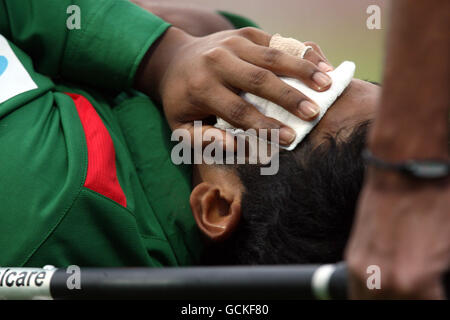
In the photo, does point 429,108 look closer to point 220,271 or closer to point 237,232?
point 220,271

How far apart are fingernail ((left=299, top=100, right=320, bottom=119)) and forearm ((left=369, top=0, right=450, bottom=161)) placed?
1.19 feet

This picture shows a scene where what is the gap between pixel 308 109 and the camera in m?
0.91

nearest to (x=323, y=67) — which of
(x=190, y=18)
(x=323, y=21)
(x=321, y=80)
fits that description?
(x=321, y=80)

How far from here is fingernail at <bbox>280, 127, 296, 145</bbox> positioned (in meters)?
0.92

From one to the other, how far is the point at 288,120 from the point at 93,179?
313mm

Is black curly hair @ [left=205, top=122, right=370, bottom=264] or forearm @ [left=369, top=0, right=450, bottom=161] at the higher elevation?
forearm @ [left=369, top=0, right=450, bottom=161]

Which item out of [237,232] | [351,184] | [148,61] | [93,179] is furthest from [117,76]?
[351,184]

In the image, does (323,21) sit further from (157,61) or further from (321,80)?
(321,80)

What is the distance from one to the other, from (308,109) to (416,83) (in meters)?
0.39

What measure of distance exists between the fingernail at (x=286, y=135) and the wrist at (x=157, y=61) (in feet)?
1.05

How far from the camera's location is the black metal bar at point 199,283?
0.67 m

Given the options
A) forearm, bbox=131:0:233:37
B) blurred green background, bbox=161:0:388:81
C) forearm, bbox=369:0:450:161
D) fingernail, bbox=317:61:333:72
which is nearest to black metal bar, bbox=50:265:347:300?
forearm, bbox=369:0:450:161

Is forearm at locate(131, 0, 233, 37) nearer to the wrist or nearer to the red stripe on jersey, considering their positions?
the wrist

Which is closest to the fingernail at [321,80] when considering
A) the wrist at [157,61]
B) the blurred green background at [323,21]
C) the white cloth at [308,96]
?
the white cloth at [308,96]
